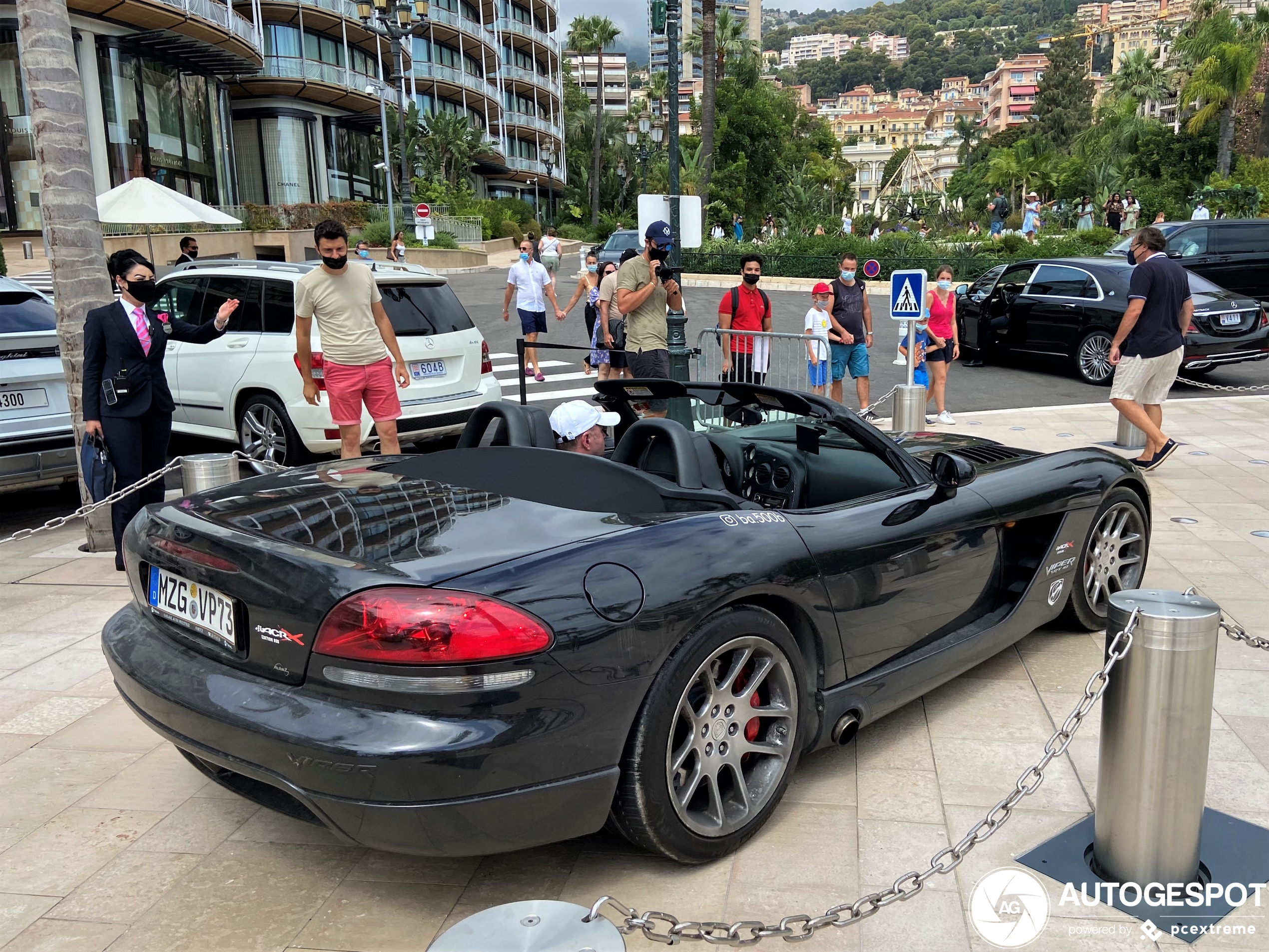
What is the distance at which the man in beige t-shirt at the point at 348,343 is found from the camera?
7117 mm

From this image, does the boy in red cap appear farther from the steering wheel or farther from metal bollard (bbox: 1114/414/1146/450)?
the steering wheel

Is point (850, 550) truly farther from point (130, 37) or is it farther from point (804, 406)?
point (130, 37)

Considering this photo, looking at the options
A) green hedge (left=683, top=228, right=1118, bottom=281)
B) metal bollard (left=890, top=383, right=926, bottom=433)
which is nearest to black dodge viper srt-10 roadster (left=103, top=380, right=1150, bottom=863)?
metal bollard (left=890, top=383, right=926, bottom=433)

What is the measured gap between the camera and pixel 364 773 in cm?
→ 255

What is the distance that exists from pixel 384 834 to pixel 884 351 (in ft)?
52.6

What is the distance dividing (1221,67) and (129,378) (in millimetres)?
45078

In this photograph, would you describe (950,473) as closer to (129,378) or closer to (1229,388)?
(129,378)

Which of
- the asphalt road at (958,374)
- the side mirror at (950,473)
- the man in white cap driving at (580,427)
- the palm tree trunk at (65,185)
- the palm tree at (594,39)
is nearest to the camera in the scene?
the side mirror at (950,473)

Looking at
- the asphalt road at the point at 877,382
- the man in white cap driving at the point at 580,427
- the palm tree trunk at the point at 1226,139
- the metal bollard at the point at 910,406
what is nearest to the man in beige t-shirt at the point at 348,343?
the asphalt road at the point at 877,382

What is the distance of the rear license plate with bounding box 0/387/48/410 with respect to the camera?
733 centimetres

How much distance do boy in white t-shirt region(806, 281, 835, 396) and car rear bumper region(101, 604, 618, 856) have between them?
8426 mm

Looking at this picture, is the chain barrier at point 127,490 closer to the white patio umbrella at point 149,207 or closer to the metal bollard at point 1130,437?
the metal bollard at point 1130,437

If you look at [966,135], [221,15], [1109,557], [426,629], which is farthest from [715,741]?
[966,135]

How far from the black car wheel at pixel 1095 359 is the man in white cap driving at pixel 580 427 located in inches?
449
